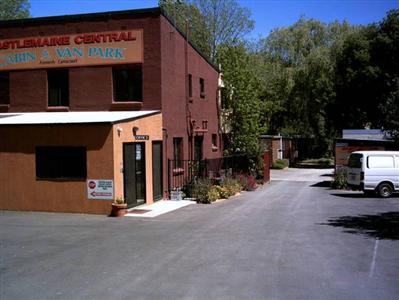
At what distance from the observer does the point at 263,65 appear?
5144 centimetres

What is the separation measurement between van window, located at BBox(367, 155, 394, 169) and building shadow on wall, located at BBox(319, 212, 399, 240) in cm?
677

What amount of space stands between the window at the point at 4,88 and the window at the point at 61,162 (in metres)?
6.80

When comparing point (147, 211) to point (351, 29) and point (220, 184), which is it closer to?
point (220, 184)

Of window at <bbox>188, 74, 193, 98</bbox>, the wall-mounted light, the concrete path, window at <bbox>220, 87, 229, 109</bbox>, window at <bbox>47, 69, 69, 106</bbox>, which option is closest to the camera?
the wall-mounted light

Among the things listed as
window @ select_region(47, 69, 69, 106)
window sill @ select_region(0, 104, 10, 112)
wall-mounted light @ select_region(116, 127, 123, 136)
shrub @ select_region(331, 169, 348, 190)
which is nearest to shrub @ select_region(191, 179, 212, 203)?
wall-mounted light @ select_region(116, 127, 123, 136)

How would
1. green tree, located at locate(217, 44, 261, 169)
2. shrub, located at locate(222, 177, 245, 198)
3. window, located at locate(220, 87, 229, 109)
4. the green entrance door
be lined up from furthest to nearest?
window, located at locate(220, 87, 229, 109) < green tree, located at locate(217, 44, 261, 169) < shrub, located at locate(222, 177, 245, 198) < the green entrance door

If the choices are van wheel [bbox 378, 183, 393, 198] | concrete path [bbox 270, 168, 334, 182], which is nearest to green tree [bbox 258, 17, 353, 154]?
concrete path [bbox 270, 168, 334, 182]

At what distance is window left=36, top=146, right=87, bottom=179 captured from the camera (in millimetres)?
17859

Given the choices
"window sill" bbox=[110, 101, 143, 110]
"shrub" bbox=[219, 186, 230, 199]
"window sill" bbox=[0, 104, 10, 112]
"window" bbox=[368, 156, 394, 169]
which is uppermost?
"window sill" bbox=[0, 104, 10, 112]

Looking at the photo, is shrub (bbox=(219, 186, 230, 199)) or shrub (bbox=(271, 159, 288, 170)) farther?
shrub (bbox=(271, 159, 288, 170))

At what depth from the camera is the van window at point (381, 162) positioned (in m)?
24.0

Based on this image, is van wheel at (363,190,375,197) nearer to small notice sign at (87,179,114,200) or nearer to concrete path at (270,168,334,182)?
concrete path at (270,168,334,182)

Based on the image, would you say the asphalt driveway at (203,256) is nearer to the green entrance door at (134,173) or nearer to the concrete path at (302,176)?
the green entrance door at (134,173)

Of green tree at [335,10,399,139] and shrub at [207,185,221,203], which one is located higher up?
green tree at [335,10,399,139]
